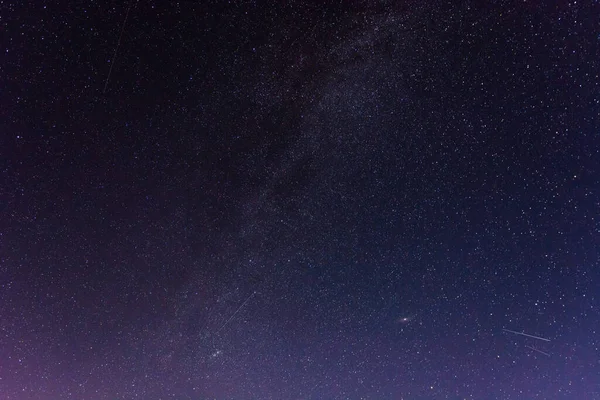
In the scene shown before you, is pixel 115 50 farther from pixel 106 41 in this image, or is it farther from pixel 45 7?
pixel 45 7

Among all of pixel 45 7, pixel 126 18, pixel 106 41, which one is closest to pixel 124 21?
pixel 126 18

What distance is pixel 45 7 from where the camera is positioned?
152cm

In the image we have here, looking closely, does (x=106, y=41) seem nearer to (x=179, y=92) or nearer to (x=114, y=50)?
(x=114, y=50)

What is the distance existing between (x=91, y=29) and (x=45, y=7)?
19 centimetres

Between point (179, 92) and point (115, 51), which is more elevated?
point (115, 51)

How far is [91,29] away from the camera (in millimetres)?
1562

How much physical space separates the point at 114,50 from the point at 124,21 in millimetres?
→ 130

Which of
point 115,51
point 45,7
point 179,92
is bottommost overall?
point 179,92

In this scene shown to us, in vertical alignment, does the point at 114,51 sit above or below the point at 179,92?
above

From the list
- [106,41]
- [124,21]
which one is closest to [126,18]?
[124,21]

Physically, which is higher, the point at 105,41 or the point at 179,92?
the point at 105,41

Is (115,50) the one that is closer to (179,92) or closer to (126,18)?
(126,18)

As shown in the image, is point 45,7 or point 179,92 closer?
point 45,7

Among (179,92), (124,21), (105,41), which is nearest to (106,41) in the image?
(105,41)
